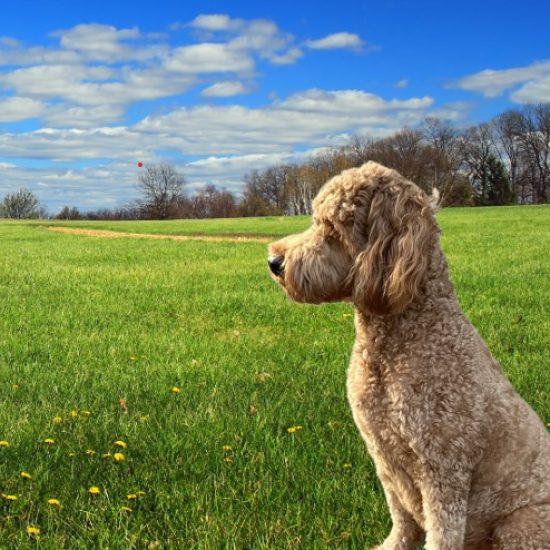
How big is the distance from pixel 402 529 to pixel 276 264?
1.47 m

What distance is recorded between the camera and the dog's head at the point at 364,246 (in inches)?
115

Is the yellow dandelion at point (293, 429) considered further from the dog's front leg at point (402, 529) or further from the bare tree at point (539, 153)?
the bare tree at point (539, 153)

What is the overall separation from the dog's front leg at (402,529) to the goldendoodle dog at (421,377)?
0.53 ft

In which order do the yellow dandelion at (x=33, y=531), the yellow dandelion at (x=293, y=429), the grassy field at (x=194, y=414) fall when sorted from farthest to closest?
the yellow dandelion at (x=293, y=429) < the grassy field at (x=194, y=414) < the yellow dandelion at (x=33, y=531)

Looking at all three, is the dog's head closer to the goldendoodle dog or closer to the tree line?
the goldendoodle dog

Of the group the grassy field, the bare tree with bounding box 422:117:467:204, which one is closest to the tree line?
the bare tree with bounding box 422:117:467:204

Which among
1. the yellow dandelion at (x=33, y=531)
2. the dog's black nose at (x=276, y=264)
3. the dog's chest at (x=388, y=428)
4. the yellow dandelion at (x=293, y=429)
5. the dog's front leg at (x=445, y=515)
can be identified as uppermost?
the dog's black nose at (x=276, y=264)

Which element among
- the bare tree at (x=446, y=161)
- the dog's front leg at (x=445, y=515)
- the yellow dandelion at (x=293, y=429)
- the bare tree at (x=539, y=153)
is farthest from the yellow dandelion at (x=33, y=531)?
the bare tree at (x=539, y=153)

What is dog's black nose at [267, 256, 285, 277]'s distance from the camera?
10.5 ft

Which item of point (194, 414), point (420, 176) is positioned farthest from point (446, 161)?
point (194, 414)

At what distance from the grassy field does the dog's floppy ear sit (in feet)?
5.12

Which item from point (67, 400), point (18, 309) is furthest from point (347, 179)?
point (18, 309)

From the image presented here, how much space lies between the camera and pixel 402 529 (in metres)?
3.43

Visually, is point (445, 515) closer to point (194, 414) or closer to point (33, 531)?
point (33, 531)
